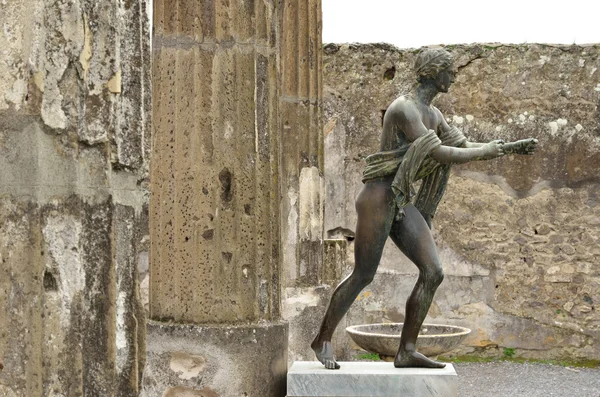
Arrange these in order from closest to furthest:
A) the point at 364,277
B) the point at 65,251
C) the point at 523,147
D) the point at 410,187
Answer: the point at 65,251
the point at 523,147
the point at 410,187
the point at 364,277

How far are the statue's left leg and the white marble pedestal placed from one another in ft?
0.61

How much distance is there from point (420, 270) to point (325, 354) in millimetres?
752

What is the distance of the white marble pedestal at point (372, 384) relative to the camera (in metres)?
5.16

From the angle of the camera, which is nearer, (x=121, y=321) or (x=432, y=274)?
(x=121, y=321)

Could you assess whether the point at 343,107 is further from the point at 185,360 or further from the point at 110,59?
the point at 110,59

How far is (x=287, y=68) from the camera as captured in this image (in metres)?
7.78

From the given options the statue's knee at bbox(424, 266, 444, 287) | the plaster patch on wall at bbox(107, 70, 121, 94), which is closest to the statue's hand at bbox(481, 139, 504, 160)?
the statue's knee at bbox(424, 266, 444, 287)

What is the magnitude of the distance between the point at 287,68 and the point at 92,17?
20.0 feet

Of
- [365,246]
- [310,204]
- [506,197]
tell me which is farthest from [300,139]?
[506,197]

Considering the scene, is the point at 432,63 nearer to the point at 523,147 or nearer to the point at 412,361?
the point at 523,147

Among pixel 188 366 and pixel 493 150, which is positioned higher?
pixel 493 150

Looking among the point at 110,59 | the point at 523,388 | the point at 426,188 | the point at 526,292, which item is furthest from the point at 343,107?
the point at 110,59

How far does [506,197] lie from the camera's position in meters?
10.4

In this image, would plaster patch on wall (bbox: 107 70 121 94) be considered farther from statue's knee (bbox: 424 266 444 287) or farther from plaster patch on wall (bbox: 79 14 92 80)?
statue's knee (bbox: 424 266 444 287)
